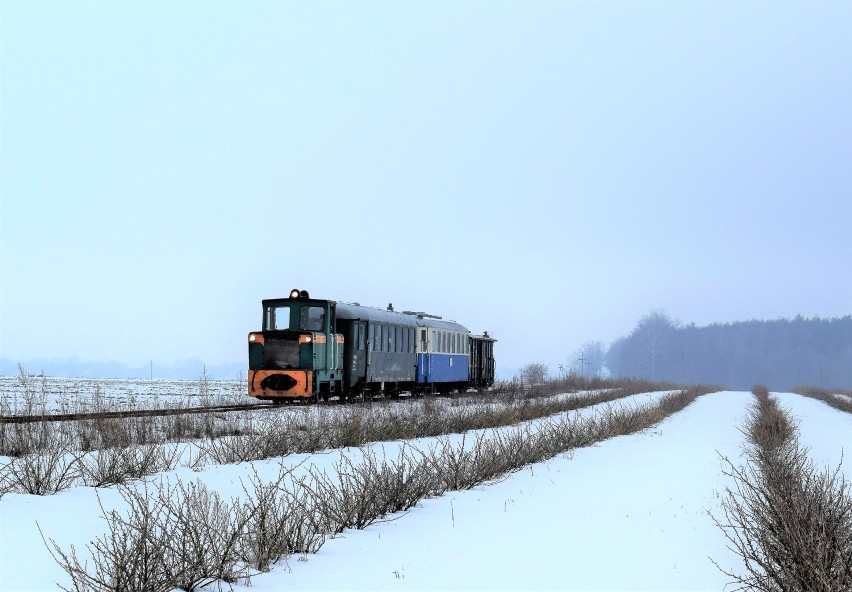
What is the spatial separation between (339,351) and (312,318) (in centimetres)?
159

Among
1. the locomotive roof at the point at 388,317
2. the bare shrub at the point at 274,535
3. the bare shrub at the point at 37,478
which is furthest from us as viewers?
the locomotive roof at the point at 388,317

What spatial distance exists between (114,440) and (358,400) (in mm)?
14245

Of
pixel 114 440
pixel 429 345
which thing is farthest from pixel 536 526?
pixel 429 345

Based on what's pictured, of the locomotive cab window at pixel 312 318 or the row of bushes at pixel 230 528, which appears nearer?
the row of bushes at pixel 230 528

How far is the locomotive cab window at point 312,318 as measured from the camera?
24.2 meters

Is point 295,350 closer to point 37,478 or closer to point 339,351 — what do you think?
point 339,351

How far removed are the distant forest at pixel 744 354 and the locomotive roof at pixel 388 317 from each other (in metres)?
106

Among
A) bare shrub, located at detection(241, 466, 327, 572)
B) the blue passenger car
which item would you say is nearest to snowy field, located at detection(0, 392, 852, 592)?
bare shrub, located at detection(241, 466, 327, 572)

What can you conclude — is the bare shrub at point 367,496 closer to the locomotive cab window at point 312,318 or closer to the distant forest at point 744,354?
the locomotive cab window at point 312,318

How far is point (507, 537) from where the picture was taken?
7867 millimetres

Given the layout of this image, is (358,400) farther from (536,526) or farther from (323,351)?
(536,526)

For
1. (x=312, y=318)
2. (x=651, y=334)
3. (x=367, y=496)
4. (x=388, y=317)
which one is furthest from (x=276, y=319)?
(x=651, y=334)

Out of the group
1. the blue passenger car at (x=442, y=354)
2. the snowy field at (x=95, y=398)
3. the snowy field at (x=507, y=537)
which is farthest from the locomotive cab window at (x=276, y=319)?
the snowy field at (x=507, y=537)

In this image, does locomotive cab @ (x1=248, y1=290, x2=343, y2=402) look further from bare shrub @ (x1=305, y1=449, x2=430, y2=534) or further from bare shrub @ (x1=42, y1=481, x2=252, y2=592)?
bare shrub @ (x1=42, y1=481, x2=252, y2=592)
